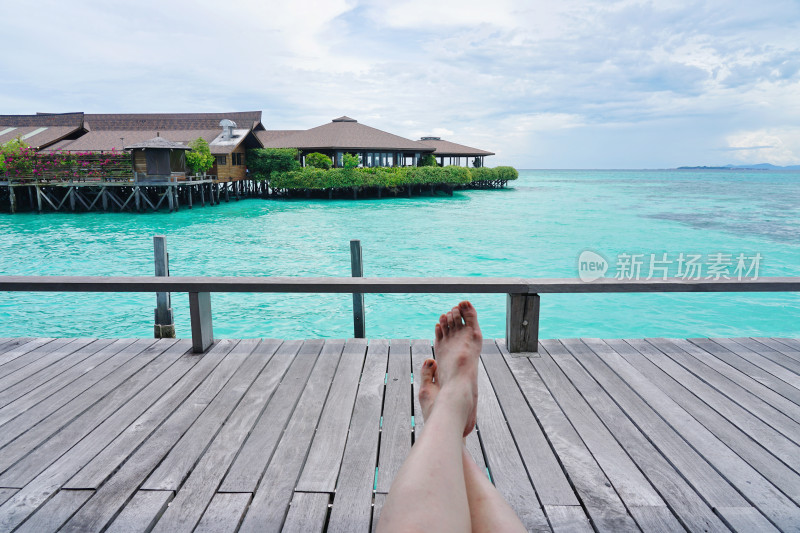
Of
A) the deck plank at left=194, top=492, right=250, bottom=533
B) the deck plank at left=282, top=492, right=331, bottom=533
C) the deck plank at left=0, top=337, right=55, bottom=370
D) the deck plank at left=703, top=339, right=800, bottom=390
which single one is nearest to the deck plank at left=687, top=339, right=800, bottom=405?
the deck plank at left=703, top=339, right=800, bottom=390

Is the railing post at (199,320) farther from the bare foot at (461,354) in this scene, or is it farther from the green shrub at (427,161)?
the green shrub at (427,161)

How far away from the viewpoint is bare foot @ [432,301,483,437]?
61.3 inches

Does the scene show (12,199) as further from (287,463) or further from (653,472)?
→ (653,472)

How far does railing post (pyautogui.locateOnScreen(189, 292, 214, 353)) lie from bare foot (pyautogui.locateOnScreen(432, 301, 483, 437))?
152 centimetres

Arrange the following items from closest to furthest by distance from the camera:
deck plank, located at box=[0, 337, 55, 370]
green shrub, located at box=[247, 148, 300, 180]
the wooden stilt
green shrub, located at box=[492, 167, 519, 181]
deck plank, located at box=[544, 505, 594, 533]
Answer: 1. deck plank, located at box=[544, 505, 594, 533]
2. deck plank, located at box=[0, 337, 55, 370]
3. the wooden stilt
4. green shrub, located at box=[247, 148, 300, 180]
5. green shrub, located at box=[492, 167, 519, 181]

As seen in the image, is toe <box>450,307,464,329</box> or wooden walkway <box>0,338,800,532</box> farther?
toe <box>450,307,464,329</box>

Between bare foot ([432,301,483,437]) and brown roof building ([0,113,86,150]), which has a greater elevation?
brown roof building ([0,113,86,150])

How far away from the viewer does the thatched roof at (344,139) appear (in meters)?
31.9

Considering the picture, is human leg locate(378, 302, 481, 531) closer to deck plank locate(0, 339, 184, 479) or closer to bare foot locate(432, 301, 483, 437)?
bare foot locate(432, 301, 483, 437)

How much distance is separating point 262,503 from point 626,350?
2.26m

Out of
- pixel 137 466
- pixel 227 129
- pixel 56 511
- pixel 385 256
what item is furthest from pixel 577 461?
pixel 227 129

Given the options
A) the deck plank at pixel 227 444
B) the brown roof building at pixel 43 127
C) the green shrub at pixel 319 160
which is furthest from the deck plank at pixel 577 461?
the brown roof building at pixel 43 127

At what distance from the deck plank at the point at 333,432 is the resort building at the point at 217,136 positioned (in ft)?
80.5

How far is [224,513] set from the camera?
1.49 meters
